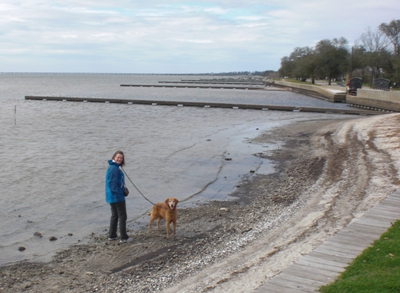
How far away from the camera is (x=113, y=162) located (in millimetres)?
9578

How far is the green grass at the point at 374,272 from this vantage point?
5426 mm

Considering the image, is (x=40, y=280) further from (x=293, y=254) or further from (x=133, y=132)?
(x=133, y=132)

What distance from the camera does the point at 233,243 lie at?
9438 mm

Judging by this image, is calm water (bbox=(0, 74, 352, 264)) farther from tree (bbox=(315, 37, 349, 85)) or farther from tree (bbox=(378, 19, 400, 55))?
tree (bbox=(315, 37, 349, 85))

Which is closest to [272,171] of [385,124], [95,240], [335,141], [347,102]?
[335,141]

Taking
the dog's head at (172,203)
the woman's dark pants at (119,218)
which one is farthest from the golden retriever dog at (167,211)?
the woman's dark pants at (119,218)

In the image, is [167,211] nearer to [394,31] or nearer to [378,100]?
[378,100]

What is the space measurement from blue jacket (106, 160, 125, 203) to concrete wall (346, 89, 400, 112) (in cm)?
3622

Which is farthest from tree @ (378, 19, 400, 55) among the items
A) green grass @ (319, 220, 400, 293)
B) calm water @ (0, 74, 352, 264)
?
green grass @ (319, 220, 400, 293)

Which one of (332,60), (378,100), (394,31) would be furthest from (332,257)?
(332,60)

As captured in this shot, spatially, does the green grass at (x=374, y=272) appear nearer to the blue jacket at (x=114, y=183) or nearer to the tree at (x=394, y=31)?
the blue jacket at (x=114, y=183)

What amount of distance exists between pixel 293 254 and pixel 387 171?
7604 mm

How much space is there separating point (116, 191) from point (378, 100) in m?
40.3

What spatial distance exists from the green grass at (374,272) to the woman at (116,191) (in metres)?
5.17
